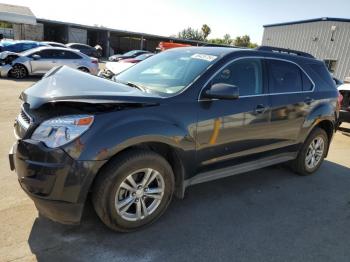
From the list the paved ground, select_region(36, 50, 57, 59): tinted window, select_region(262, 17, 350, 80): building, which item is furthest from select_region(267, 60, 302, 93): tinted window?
select_region(262, 17, 350, 80): building

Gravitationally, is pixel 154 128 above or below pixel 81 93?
below

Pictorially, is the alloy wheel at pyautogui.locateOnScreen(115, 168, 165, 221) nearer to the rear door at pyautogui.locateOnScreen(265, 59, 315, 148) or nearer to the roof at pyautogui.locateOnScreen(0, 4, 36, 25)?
the rear door at pyautogui.locateOnScreen(265, 59, 315, 148)

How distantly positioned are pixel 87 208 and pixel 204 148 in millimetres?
1417

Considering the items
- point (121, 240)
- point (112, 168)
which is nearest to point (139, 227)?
point (121, 240)

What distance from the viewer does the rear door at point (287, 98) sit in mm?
4316

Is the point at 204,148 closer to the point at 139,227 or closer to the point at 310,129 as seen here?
the point at 139,227

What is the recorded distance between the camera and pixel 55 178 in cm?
272

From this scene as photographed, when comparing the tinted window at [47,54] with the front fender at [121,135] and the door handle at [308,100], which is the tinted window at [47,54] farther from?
the front fender at [121,135]

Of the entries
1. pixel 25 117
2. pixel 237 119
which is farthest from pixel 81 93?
pixel 237 119

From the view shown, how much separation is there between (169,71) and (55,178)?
1.92 metres

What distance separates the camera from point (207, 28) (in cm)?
8881

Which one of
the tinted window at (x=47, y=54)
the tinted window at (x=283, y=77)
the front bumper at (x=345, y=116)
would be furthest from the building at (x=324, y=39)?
the tinted window at (x=283, y=77)

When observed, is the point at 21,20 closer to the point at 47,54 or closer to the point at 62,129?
the point at 47,54

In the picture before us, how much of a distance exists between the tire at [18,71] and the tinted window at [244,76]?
12575mm
